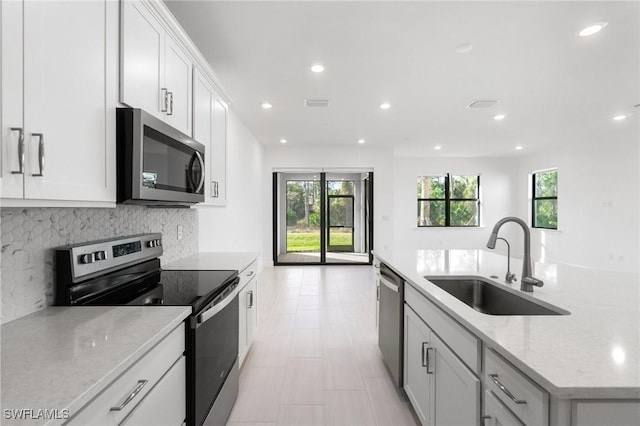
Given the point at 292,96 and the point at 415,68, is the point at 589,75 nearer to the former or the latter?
the point at 415,68

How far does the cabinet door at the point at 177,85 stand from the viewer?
1.70 meters

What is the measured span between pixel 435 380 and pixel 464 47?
2495mm

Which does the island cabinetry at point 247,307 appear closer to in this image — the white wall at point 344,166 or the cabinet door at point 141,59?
the cabinet door at point 141,59

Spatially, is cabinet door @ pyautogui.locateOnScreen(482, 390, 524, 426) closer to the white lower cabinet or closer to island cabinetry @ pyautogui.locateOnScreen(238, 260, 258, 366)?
the white lower cabinet

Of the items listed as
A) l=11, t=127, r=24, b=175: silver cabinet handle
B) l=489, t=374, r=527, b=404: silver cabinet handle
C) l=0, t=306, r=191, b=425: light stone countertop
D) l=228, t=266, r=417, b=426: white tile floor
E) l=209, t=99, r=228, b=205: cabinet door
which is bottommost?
l=228, t=266, r=417, b=426: white tile floor

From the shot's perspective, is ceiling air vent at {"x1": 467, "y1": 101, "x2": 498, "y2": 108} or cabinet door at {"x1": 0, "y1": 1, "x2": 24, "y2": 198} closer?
cabinet door at {"x1": 0, "y1": 1, "x2": 24, "y2": 198}

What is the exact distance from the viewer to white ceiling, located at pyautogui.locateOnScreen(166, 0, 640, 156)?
2168 mm

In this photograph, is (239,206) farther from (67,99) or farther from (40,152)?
(40,152)

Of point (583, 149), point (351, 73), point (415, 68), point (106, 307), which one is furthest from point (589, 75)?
point (106, 307)

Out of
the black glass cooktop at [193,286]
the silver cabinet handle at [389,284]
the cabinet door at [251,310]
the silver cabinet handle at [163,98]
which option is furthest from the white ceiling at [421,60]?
the cabinet door at [251,310]

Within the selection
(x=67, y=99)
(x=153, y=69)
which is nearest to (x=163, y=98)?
(x=153, y=69)

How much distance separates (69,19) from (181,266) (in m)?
1.67

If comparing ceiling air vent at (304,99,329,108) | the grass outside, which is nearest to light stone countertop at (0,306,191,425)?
ceiling air vent at (304,99,329,108)

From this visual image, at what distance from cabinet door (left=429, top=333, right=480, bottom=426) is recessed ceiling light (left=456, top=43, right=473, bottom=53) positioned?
2284 mm
